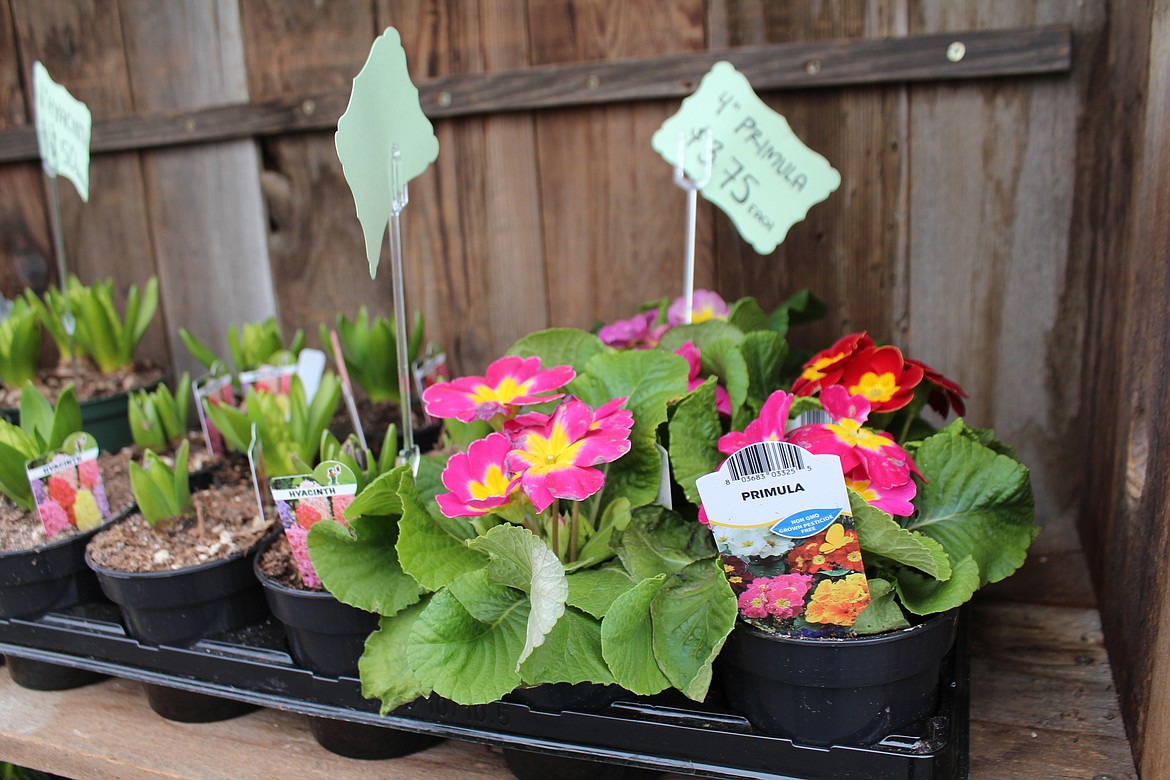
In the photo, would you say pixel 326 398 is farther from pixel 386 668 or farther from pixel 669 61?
pixel 669 61

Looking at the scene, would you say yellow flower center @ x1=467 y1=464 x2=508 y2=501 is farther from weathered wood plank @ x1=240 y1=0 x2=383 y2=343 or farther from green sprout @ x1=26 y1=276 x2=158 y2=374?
green sprout @ x1=26 y1=276 x2=158 y2=374

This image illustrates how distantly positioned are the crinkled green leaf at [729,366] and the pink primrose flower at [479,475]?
0.74ft

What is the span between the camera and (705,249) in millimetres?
1178

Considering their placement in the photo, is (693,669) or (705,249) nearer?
(693,669)

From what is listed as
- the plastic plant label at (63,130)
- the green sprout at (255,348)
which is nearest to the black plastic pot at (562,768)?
the green sprout at (255,348)

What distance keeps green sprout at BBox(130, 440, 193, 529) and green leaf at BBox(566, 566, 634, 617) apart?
508 millimetres

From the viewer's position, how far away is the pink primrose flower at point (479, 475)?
70 cm

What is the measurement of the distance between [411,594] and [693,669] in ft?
0.83

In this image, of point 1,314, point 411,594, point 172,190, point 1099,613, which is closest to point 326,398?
point 411,594

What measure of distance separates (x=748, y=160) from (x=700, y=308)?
0.18 m

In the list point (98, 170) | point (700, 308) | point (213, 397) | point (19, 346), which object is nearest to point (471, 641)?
point (700, 308)

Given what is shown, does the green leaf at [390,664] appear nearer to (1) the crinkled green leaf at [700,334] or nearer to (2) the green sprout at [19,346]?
(1) the crinkled green leaf at [700,334]

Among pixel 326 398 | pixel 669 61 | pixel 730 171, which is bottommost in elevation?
pixel 326 398

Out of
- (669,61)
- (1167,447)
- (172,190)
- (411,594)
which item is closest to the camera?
(1167,447)
